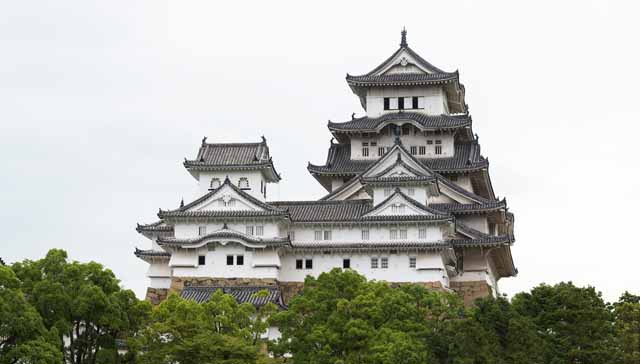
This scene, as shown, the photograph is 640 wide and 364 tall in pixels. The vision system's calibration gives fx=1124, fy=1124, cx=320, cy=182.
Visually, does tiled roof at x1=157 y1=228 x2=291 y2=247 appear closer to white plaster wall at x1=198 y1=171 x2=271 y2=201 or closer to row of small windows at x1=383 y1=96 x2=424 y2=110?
white plaster wall at x1=198 y1=171 x2=271 y2=201

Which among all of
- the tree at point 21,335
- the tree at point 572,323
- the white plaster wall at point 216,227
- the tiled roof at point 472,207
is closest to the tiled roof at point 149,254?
the white plaster wall at point 216,227

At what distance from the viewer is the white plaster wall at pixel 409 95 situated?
234 feet

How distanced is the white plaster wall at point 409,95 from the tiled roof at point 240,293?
19082 mm

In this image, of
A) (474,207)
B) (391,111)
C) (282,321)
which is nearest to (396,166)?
(474,207)

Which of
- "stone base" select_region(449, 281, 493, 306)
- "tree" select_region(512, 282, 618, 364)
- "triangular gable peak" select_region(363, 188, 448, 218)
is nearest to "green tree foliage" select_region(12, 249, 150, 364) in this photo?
"tree" select_region(512, 282, 618, 364)

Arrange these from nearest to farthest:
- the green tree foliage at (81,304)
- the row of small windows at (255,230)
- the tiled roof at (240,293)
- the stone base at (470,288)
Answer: the green tree foliage at (81,304) < the tiled roof at (240,293) < the row of small windows at (255,230) < the stone base at (470,288)

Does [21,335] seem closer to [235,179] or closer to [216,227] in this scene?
[216,227]

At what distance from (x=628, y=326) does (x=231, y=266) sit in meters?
23.3

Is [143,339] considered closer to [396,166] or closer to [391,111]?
[396,166]

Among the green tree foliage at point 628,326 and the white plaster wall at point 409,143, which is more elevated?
the white plaster wall at point 409,143

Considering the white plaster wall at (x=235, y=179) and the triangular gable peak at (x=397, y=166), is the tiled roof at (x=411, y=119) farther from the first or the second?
the white plaster wall at (x=235, y=179)

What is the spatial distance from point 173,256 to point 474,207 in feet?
56.7

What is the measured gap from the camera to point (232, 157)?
62.2m

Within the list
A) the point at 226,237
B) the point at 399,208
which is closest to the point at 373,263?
the point at 399,208
